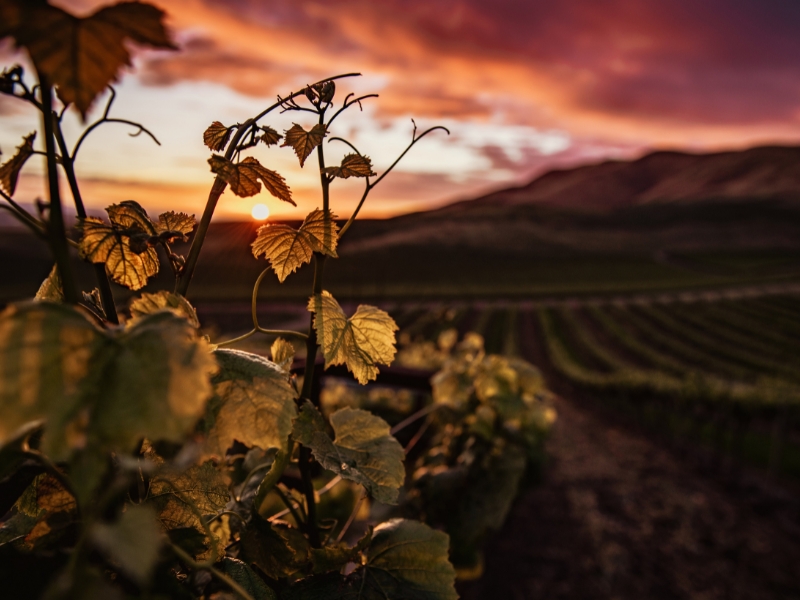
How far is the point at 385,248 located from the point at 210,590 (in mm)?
95759

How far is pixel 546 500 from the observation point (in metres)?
13.9

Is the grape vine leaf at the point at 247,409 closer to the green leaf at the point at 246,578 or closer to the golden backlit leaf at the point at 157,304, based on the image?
the golden backlit leaf at the point at 157,304

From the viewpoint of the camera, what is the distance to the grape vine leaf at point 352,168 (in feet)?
2.67

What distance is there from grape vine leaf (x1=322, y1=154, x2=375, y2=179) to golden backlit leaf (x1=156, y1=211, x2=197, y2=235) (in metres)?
0.24

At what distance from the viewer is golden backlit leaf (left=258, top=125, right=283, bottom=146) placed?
2.55 ft

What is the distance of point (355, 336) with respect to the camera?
88 centimetres

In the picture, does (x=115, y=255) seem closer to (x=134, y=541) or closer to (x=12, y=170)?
(x=12, y=170)

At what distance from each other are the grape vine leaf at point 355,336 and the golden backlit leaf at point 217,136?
285 millimetres

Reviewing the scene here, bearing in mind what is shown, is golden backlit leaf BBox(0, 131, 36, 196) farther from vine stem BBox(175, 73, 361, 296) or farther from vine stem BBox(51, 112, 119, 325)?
vine stem BBox(175, 73, 361, 296)

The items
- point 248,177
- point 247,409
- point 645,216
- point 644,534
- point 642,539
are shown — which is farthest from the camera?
point 645,216

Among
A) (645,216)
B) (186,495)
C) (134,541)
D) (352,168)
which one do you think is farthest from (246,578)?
(645,216)

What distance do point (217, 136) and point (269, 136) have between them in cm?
10

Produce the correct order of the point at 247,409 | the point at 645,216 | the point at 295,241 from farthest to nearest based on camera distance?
the point at 645,216 → the point at 295,241 → the point at 247,409

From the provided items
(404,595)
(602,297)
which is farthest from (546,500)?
(602,297)
